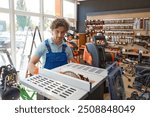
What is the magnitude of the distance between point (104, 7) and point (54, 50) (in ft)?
15.9

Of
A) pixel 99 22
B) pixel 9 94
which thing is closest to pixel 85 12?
pixel 99 22

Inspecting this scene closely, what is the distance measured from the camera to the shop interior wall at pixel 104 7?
5.43 meters

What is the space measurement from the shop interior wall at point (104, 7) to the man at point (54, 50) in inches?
172

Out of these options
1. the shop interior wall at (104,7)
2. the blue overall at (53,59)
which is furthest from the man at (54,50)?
the shop interior wall at (104,7)

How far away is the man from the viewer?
1847 millimetres

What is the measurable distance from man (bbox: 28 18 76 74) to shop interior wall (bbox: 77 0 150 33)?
4.37 metres

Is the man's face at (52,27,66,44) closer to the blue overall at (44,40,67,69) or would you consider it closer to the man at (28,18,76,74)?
the man at (28,18,76,74)

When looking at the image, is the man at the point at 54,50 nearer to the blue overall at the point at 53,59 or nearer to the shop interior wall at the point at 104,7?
the blue overall at the point at 53,59

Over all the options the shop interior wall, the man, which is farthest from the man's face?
the shop interior wall

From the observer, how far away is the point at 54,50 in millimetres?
1937

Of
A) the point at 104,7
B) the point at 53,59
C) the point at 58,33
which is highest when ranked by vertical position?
the point at 104,7

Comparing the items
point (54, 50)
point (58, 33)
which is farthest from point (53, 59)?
point (58, 33)

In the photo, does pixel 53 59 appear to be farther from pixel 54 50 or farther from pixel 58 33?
pixel 58 33

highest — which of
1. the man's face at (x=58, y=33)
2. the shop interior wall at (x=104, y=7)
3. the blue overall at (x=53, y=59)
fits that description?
the shop interior wall at (x=104, y=7)
